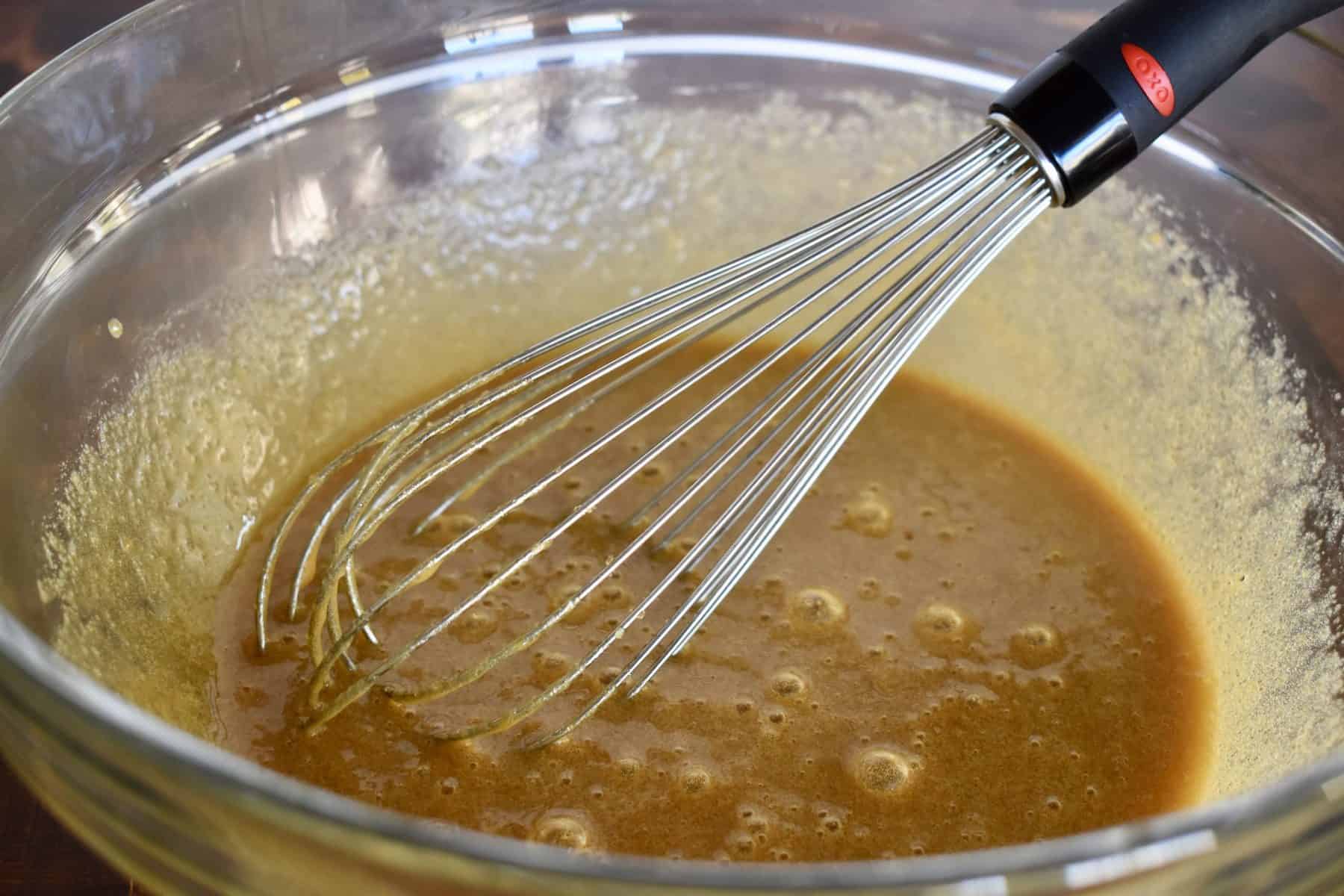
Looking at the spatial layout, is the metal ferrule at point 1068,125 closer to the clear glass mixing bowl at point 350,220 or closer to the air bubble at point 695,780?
the clear glass mixing bowl at point 350,220

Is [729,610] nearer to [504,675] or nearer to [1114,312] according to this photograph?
[504,675]

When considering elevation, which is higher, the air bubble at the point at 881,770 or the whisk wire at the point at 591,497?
the whisk wire at the point at 591,497

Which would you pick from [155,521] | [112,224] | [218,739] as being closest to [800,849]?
[218,739]

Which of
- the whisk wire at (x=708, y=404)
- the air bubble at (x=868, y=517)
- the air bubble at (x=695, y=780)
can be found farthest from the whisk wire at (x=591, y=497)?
the air bubble at (x=868, y=517)

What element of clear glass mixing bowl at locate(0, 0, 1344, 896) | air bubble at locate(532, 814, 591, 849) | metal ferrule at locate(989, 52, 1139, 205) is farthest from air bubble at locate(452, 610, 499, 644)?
metal ferrule at locate(989, 52, 1139, 205)

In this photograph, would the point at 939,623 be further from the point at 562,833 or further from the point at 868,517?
the point at 562,833

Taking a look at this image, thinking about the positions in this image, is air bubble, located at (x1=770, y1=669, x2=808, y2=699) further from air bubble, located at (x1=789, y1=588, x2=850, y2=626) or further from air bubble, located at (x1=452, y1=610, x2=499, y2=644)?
air bubble, located at (x1=452, y1=610, x2=499, y2=644)

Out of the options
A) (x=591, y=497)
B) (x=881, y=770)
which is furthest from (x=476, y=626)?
(x=881, y=770)
